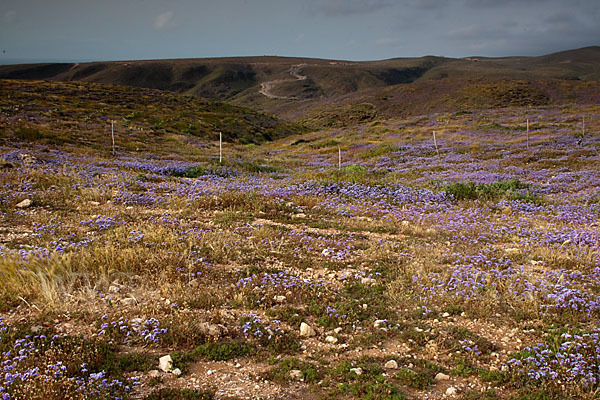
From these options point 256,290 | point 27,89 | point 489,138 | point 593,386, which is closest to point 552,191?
point 593,386

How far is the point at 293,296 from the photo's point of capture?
5.95 meters

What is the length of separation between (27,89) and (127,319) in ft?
217

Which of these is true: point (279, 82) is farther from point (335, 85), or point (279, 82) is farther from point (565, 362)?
point (565, 362)

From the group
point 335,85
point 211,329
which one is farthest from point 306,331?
point 335,85

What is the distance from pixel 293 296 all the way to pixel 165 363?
2280 millimetres

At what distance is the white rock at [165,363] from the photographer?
4.16 m

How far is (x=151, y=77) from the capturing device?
15325 cm

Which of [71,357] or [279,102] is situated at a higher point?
[279,102]

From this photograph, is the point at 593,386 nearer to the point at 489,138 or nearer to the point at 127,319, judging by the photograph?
A: the point at 127,319

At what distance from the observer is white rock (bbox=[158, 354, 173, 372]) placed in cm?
416

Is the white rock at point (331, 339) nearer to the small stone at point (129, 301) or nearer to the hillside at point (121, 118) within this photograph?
the small stone at point (129, 301)

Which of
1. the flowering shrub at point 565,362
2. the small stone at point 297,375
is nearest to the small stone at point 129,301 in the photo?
the small stone at point 297,375

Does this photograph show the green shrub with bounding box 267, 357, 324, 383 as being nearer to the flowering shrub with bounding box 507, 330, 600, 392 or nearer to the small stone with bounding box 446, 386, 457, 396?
the small stone with bounding box 446, 386, 457, 396

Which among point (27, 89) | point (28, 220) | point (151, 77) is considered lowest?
point (28, 220)
